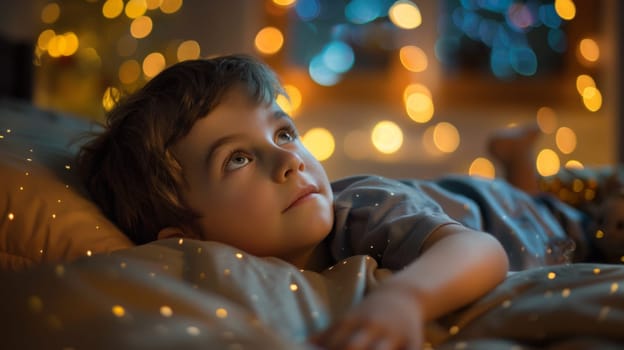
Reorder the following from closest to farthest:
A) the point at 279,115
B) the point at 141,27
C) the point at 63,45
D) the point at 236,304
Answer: the point at 236,304 → the point at 279,115 → the point at 63,45 → the point at 141,27

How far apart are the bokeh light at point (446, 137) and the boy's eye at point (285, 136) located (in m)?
2.30

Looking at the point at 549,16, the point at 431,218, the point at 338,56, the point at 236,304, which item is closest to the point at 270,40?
the point at 338,56

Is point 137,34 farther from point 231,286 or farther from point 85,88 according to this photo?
point 231,286

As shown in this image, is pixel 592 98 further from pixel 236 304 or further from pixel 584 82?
pixel 236 304

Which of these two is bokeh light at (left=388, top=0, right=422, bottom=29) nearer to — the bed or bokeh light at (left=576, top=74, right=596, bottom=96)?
bokeh light at (left=576, top=74, right=596, bottom=96)

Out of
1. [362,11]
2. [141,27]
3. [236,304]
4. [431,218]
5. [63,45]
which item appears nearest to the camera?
[236,304]

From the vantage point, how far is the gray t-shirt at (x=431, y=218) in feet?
2.91

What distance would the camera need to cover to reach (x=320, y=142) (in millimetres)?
3189

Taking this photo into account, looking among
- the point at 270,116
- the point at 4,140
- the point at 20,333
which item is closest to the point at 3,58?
the point at 4,140

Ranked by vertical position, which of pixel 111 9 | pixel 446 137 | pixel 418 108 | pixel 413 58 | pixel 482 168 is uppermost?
pixel 111 9

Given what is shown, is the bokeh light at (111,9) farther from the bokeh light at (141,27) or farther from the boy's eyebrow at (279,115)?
the boy's eyebrow at (279,115)

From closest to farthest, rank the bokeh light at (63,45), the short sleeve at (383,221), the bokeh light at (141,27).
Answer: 1. the short sleeve at (383,221)
2. the bokeh light at (63,45)
3. the bokeh light at (141,27)

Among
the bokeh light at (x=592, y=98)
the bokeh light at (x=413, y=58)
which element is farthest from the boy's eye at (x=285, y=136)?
the bokeh light at (x=592, y=98)

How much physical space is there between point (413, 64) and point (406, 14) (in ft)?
0.79
